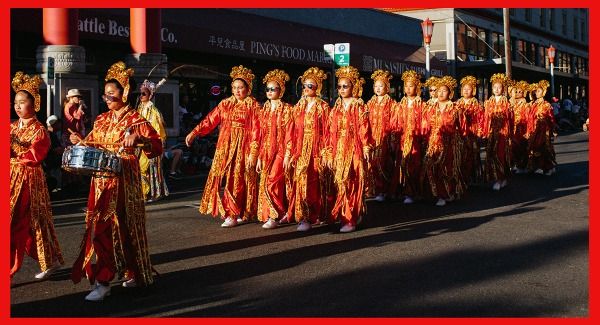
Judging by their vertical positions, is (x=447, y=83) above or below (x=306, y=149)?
above

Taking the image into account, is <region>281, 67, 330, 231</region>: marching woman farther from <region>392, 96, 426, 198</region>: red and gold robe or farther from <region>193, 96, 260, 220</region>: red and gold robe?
<region>392, 96, 426, 198</region>: red and gold robe

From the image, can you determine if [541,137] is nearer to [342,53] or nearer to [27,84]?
[342,53]

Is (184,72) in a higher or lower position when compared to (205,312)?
higher

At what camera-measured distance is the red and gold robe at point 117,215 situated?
5.63 metres

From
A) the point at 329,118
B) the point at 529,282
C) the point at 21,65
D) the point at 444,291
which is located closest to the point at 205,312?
the point at 444,291

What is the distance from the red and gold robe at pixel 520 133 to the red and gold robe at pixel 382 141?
198 inches

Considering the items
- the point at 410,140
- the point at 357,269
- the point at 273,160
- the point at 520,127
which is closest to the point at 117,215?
the point at 357,269

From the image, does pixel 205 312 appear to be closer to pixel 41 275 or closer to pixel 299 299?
pixel 299 299

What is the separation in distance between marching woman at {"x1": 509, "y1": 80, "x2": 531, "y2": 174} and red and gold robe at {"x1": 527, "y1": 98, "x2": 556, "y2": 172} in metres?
0.12

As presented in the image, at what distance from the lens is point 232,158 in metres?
9.27

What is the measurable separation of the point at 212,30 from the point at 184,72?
1.87 m

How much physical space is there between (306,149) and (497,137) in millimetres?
6137

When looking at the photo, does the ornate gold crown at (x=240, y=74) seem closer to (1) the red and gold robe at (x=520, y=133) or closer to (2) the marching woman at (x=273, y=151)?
(2) the marching woman at (x=273, y=151)

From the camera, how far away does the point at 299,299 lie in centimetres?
559
